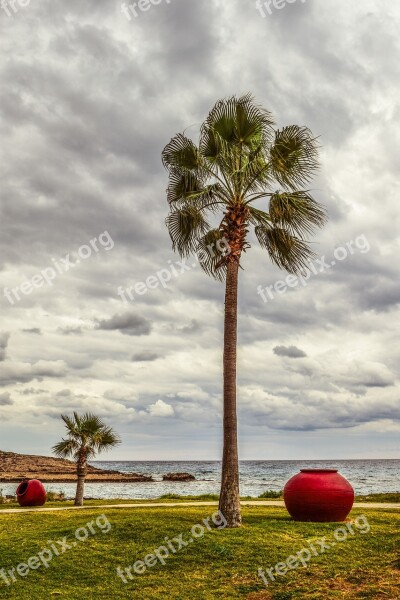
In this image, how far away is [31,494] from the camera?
28.1 m

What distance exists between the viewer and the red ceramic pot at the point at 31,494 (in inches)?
1107

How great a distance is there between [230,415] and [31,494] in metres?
15.5

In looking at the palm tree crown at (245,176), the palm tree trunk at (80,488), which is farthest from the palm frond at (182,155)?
the palm tree trunk at (80,488)

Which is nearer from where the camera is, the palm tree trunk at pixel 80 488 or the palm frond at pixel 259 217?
the palm frond at pixel 259 217

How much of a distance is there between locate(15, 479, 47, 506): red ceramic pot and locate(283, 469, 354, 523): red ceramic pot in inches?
612

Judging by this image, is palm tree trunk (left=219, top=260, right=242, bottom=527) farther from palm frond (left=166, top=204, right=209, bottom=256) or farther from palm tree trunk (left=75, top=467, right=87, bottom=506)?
palm tree trunk (left=75, top=467, right=87, bottom=506)

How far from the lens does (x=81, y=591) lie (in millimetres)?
12008

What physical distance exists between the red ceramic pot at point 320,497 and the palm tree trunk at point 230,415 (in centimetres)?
177

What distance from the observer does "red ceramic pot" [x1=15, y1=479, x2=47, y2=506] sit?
2812 cm

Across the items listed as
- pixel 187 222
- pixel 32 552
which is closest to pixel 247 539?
pixel 32 552

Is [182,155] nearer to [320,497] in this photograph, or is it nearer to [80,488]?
[320,497]

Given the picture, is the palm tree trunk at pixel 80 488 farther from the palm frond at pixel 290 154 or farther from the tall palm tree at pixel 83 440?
the palm frond at pixel 290 154

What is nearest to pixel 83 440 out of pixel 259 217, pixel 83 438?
pixel 83 438

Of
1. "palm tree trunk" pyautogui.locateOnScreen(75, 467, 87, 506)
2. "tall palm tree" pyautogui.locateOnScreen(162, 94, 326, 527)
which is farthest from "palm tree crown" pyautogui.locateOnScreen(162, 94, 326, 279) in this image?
"palm tree trunk" pyautogui.locateOnScreen(75, 467, 87, 506)
